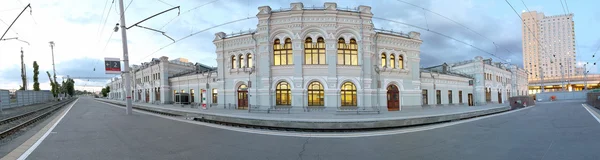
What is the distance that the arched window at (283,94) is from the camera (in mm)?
24953

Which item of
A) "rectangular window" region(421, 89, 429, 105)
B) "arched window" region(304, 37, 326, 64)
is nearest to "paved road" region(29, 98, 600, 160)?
"arched window" region(304, 37, 326, 64)

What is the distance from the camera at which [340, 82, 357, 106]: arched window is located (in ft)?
81.0

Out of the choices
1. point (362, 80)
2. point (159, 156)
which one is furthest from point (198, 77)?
point (159, 156)

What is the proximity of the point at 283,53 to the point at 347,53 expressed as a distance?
580 centimetres

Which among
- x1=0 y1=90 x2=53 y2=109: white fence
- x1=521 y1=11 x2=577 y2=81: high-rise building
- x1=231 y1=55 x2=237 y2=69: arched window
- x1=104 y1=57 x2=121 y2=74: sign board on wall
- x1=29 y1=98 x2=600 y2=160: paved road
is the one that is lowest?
x1=29 y1=98 x2=600 y2=160: paved road

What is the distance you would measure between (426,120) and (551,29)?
56.0 metres

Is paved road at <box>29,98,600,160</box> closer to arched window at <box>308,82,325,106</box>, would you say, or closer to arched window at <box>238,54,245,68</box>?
arched window at <box>308,82,325,106</box>

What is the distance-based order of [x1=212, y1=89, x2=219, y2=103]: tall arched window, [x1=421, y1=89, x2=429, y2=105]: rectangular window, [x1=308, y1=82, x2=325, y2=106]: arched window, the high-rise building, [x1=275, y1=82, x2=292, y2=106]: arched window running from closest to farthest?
[x1=308, y1=82, x2=325, y2=106]: arched window → [x1=275, y1=82, x2=292, y2=106]: arched window → [x1=421, y1=89, x2=429, y2=105]: rectangular window → [x1=212, y1=89, x2=219, y2=103]: tall arched window → the high-rise building

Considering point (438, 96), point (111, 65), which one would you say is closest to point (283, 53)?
point (111, 65)

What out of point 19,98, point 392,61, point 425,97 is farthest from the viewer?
point 19,98

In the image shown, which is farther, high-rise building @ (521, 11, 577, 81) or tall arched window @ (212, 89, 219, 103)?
high-rise building @ (521, 11, 577, 81)

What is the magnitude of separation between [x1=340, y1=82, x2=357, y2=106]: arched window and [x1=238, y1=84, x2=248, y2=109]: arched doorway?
953 centimetres

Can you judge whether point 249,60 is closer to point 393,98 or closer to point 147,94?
point 393,98

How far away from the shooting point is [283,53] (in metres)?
25.1
